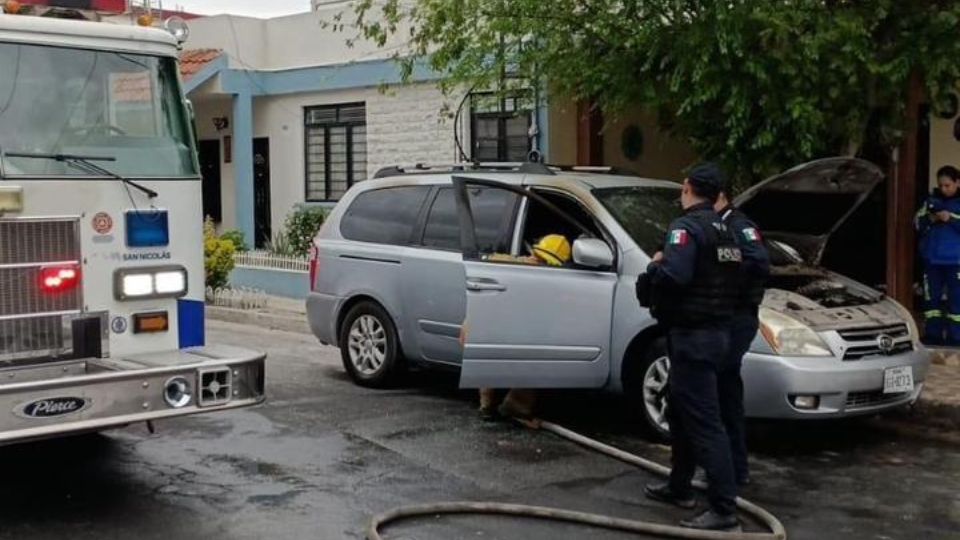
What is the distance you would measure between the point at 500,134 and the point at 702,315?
9808 millimetres

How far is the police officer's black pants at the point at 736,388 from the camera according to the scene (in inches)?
245

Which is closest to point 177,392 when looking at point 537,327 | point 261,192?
Result: point 537,327

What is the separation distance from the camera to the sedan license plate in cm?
750

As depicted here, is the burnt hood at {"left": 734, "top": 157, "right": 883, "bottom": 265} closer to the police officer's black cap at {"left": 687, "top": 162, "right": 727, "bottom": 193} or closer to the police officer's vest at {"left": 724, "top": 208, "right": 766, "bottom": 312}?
the police officer's vest at {"left": 724, "top": 208, "right": 766, "bottom": 312}

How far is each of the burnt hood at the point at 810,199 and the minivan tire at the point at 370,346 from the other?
2.99m

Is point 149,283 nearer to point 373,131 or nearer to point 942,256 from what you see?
point 942,256

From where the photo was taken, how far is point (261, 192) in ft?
64.2

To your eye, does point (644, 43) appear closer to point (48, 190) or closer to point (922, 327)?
point (922, 327)

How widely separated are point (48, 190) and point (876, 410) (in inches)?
198

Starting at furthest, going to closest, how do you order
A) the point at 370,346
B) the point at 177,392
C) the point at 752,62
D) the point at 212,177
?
the point at 212,177
the point at 370,346
the point at 752,62
the point at 177,392

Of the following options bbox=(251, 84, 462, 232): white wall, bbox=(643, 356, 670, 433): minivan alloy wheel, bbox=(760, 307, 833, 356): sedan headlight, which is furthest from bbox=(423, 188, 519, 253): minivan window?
bbox=(251, 84, 462, 232): white wall

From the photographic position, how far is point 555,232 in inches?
341

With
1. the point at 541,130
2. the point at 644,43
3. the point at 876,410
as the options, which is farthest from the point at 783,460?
the point at 541,130

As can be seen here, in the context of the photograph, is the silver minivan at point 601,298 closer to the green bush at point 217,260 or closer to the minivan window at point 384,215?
the minivan window at point 384,215
